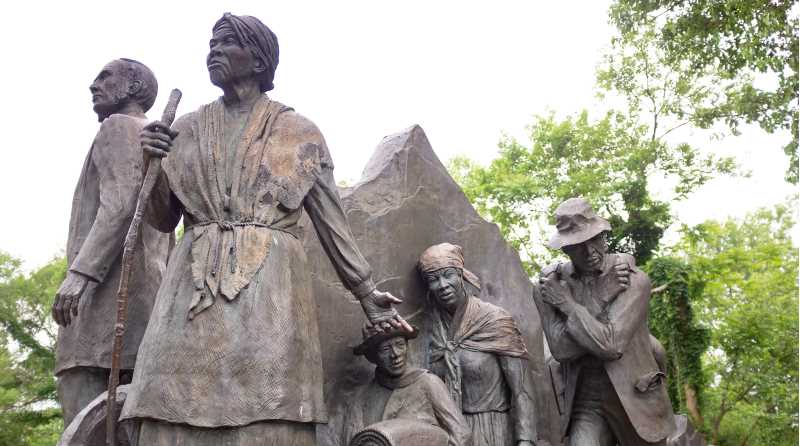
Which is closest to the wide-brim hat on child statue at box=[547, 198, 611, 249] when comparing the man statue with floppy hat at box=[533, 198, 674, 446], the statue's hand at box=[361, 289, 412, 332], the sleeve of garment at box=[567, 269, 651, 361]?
the man statue with floppy hat at box=[533, 198, 674, 446]

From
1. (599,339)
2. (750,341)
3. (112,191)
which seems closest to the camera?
(112,191)

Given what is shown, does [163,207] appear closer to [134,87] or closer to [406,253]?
[134,87]

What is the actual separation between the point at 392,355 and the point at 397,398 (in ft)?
0.85

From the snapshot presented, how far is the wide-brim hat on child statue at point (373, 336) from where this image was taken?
513cm

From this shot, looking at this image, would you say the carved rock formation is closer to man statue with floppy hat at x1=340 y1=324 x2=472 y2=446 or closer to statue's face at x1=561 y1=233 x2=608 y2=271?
man statue with floppy hat at x1=340 y1=324 x2=472 y2=446

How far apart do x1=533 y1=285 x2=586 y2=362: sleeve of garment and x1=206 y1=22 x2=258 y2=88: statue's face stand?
2.66 metres

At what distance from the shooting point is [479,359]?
606cm

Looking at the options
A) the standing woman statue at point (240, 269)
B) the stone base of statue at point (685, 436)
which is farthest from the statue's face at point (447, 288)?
the stone base of statue at point (685, 436)

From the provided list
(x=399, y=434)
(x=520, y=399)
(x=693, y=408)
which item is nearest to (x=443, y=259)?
(x=520, y=399)

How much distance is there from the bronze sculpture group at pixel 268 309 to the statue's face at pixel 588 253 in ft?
0.05

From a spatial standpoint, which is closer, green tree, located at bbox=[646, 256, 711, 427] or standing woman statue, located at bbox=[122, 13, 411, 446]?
standing woman statue, located at bbox=[122, 13, 411, 446]

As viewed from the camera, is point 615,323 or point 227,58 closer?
point 227,58

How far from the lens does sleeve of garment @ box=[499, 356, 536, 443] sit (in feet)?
19.7

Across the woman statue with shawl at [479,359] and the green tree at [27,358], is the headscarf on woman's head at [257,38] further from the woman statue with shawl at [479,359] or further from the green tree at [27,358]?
the green tree at [27,358]
